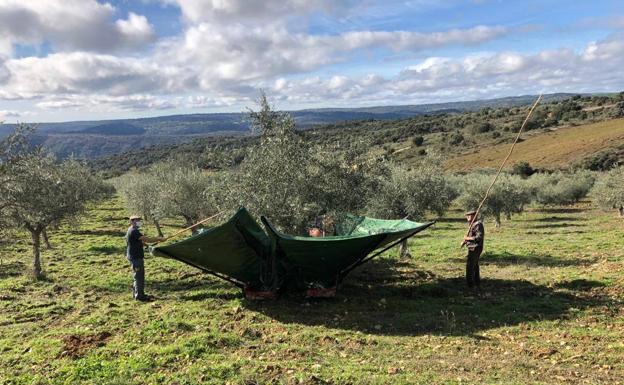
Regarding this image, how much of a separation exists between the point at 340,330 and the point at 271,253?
9.90 ft

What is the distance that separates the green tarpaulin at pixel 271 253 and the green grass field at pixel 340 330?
2.03 ft

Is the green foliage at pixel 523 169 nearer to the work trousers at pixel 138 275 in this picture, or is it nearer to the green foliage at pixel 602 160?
the green foliage at pixel 602 160

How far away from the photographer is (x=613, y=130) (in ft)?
294

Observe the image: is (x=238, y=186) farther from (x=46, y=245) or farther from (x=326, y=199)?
(x=46, y=245)

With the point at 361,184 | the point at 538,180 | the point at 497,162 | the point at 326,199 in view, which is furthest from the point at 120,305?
the point at 497,162

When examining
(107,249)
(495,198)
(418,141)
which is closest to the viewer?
(107,249)

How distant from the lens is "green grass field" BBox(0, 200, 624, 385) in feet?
24.5

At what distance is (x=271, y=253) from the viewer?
12.0m

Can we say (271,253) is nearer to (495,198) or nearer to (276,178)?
(276,178)

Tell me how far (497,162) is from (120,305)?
3290 inches

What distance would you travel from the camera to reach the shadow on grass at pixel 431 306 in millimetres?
10062

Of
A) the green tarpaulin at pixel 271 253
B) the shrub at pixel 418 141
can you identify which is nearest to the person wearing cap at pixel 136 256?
the green tarpaulin at pixel 271 253

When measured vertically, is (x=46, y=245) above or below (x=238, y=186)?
below

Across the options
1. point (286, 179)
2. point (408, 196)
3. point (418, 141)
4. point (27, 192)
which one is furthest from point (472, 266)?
point (418, 141)
